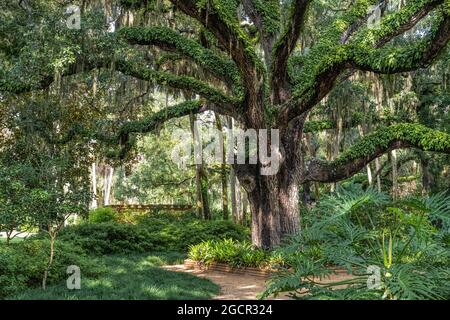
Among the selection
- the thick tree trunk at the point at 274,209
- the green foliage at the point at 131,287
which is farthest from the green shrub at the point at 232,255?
the green foliage at the point at 131,287

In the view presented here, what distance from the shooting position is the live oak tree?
9172mm

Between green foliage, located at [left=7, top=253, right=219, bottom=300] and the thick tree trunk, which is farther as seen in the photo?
the thick tree trunk

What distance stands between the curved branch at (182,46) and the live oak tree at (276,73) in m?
0.03

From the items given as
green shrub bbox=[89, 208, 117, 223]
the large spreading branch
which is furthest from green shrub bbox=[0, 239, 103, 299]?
green shrub bbox=[89, 208, 117, 223]

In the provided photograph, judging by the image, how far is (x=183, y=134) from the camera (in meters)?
33.0

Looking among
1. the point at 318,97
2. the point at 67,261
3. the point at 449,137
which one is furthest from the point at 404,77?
the point at 67,261

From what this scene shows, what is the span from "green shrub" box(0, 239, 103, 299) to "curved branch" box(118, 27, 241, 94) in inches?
204

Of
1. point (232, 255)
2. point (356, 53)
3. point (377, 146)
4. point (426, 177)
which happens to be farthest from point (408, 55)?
point (426, 177)

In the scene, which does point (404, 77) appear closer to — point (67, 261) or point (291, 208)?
point (291, 208)

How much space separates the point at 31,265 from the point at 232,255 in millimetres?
5014

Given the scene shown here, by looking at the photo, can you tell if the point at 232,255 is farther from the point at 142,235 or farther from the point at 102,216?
the point at 102,216

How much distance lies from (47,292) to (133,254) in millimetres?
6439

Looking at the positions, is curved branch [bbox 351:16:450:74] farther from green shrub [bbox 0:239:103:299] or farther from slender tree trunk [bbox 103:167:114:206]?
slender tree trunk [bbox 103:167:114:206]

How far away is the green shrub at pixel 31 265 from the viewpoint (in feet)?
23.6
